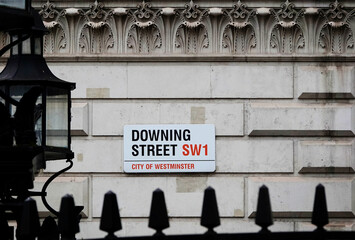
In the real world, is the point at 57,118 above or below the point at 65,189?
above

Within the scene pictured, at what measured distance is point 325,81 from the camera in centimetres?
1409

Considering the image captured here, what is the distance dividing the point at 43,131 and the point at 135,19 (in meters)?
6.20

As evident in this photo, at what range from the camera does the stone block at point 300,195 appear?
14.0 meters

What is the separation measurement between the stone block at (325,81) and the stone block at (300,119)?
119 millimetres

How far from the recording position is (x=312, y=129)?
14.1 m

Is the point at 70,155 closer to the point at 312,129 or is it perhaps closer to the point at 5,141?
the point at 5,141

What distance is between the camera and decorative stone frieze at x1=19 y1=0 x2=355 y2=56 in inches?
553

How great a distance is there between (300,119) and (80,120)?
237 centimetres

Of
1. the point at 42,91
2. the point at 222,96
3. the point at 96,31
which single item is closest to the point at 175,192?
the point at 222,96

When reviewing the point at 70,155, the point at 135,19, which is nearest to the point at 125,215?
the point at 135,19

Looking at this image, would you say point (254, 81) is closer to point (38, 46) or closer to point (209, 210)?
point (38, 46)

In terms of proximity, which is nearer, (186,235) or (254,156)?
(186,235)

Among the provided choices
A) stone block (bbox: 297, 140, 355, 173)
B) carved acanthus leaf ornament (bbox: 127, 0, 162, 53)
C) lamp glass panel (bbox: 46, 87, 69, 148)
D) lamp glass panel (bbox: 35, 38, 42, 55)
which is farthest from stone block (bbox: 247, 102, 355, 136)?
lamp glass panel (bbox: 35, 38, 42, 55)

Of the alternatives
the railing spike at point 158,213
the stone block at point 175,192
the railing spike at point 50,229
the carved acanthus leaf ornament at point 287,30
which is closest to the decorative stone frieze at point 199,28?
the carved acanthus leaf ornament at point 287,30
